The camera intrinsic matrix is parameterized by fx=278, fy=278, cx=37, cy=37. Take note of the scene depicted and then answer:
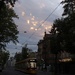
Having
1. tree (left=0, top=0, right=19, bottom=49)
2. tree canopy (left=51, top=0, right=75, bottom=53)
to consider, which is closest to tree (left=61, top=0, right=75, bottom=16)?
tree canopy (left=51, top=0, right=75, bottom=53)

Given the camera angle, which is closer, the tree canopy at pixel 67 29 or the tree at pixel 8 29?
the tree canopy at pixel 67 29

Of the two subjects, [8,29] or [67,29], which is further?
[8,29]

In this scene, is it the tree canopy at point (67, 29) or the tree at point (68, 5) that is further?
the tree at point (68, 5)

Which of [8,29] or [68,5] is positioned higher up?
[68,5]

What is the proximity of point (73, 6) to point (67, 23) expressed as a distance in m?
7.24

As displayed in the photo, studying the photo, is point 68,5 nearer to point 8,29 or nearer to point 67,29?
point 67,29

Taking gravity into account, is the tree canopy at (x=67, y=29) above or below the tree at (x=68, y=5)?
below

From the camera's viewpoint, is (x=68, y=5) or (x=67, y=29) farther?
(x=68, y=5)

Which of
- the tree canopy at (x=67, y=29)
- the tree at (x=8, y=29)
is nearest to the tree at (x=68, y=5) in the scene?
the tree canopy at (x=67, y=29)

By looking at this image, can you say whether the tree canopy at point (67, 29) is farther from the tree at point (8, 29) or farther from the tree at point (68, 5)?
the tree at point (8, 29)

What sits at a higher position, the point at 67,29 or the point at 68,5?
the point at 68,5

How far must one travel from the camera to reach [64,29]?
52.4 metres

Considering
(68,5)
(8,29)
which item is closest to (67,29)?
(68,5)

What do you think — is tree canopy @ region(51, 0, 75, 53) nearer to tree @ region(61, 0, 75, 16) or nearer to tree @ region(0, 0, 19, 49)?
tree @ region(61, 0, 75, 16)
